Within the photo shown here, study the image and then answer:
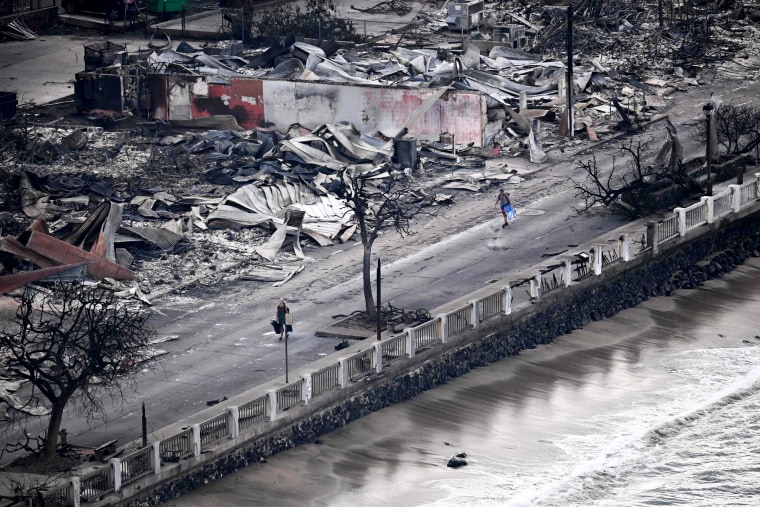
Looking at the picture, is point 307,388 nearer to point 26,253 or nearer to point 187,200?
point 26,253

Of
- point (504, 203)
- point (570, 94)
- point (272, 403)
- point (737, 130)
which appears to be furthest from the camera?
point (570, 94)

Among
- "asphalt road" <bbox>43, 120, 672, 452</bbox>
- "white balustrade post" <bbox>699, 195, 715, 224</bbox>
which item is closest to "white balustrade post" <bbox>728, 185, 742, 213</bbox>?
"white balustrade post" <bbox>699, 195, 715, 224</bbox>

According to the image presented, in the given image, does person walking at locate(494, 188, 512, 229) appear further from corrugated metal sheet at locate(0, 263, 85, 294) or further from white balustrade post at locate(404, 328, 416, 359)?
corrugated metal sheet at locate(0, 263, 85, 294)

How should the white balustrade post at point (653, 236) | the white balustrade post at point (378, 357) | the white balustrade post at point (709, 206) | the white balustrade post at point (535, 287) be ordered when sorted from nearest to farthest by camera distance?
the white balustrade post at point (378, 357) → the white balustrade post at point (535, 287) → the white balustrade post at point (653, 236) → the white balustrade post at point (709, 206)

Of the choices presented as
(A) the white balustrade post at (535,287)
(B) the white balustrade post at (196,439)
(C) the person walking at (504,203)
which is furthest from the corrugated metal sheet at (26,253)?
(C) the person walking at (504,203)

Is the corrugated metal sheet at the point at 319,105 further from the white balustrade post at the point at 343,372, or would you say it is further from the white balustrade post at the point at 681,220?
the white balustrade post at the point at 343,372

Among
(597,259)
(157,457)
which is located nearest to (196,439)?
(157,457)

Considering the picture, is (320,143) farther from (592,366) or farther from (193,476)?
(193,476)
